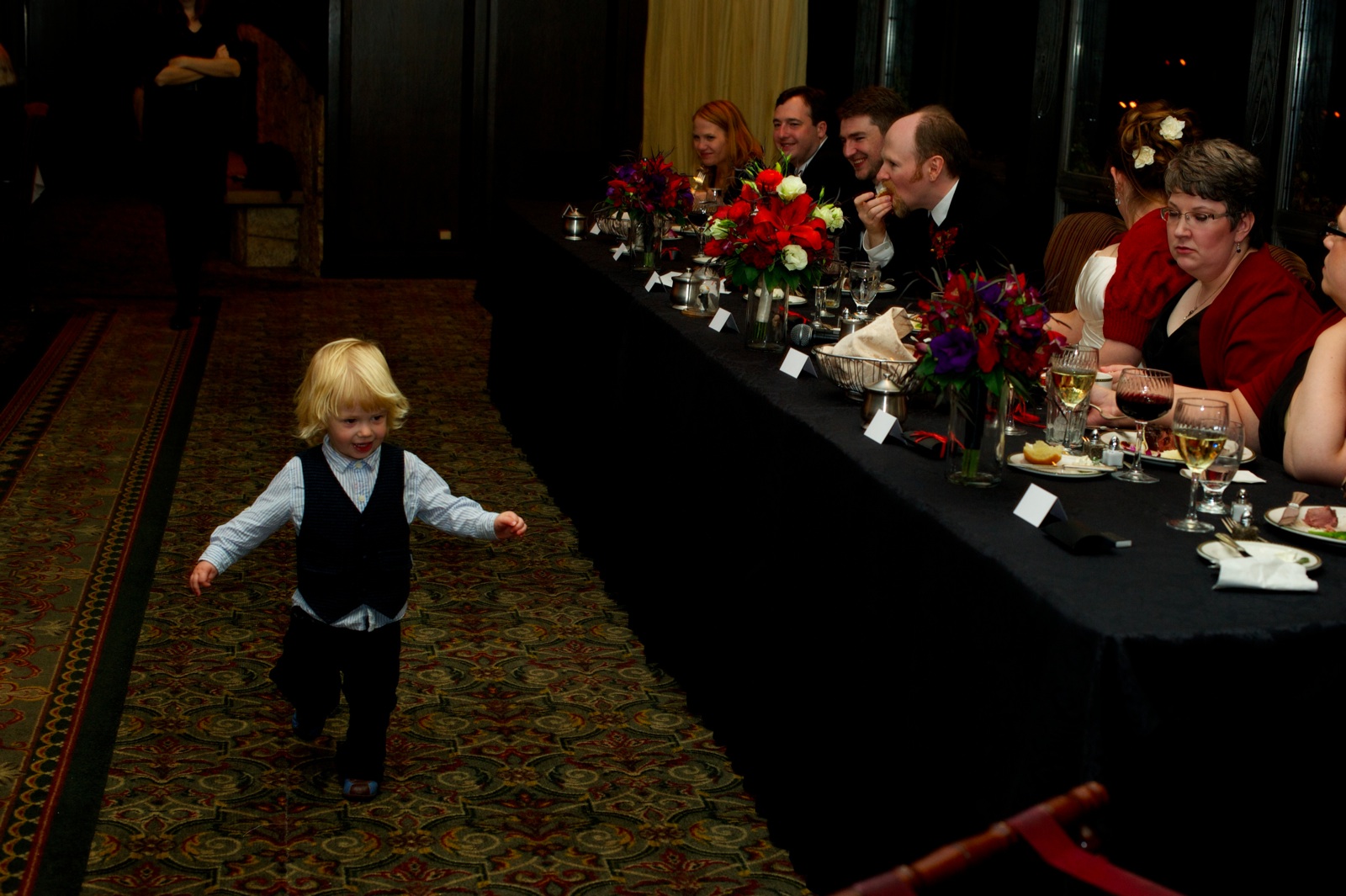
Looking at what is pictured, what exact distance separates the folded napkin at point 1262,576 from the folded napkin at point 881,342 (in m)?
1.10

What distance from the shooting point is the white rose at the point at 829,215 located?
11.4 feet

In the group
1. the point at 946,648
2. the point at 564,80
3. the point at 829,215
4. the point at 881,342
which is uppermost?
the point at 564,80

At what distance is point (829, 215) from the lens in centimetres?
349

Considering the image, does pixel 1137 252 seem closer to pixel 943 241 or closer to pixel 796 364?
pixel 943 241

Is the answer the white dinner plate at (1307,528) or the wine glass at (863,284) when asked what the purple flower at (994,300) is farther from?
the wine glass at (863,284)

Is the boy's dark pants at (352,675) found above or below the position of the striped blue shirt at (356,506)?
below

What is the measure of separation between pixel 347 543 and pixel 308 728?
532 millimetres

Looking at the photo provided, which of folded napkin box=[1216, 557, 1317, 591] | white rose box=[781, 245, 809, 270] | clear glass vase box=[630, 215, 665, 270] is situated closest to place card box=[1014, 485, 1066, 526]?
folded napkin box=[1216, 557, 1317, 591]

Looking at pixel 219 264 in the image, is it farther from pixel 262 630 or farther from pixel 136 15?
pixel 262 630

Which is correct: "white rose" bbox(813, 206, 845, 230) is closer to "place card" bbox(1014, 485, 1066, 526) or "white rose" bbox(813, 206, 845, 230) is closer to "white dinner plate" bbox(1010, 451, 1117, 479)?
"white dinner plate" bbox(1010, 451, 1117, 479)

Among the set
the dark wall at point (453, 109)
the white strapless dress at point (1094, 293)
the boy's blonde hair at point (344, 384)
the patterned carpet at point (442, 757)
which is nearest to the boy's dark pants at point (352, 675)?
the patterned carpet at point (442, 757)

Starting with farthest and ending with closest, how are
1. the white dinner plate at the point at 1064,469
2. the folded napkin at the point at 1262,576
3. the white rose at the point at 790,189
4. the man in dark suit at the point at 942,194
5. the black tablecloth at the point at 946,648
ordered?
1. the man in dark suit at the point at 942,194
2. the white rose at the point at 790,189
3. the white dinner plate at the point at 1064,469
4. the folded napkin at the point at 1262,576
5. the black tablecloth at the point at 946,648

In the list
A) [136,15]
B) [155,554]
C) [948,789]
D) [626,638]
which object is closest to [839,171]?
[626,638]

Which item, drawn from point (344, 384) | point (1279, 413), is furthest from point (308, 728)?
point (1279, 413)
